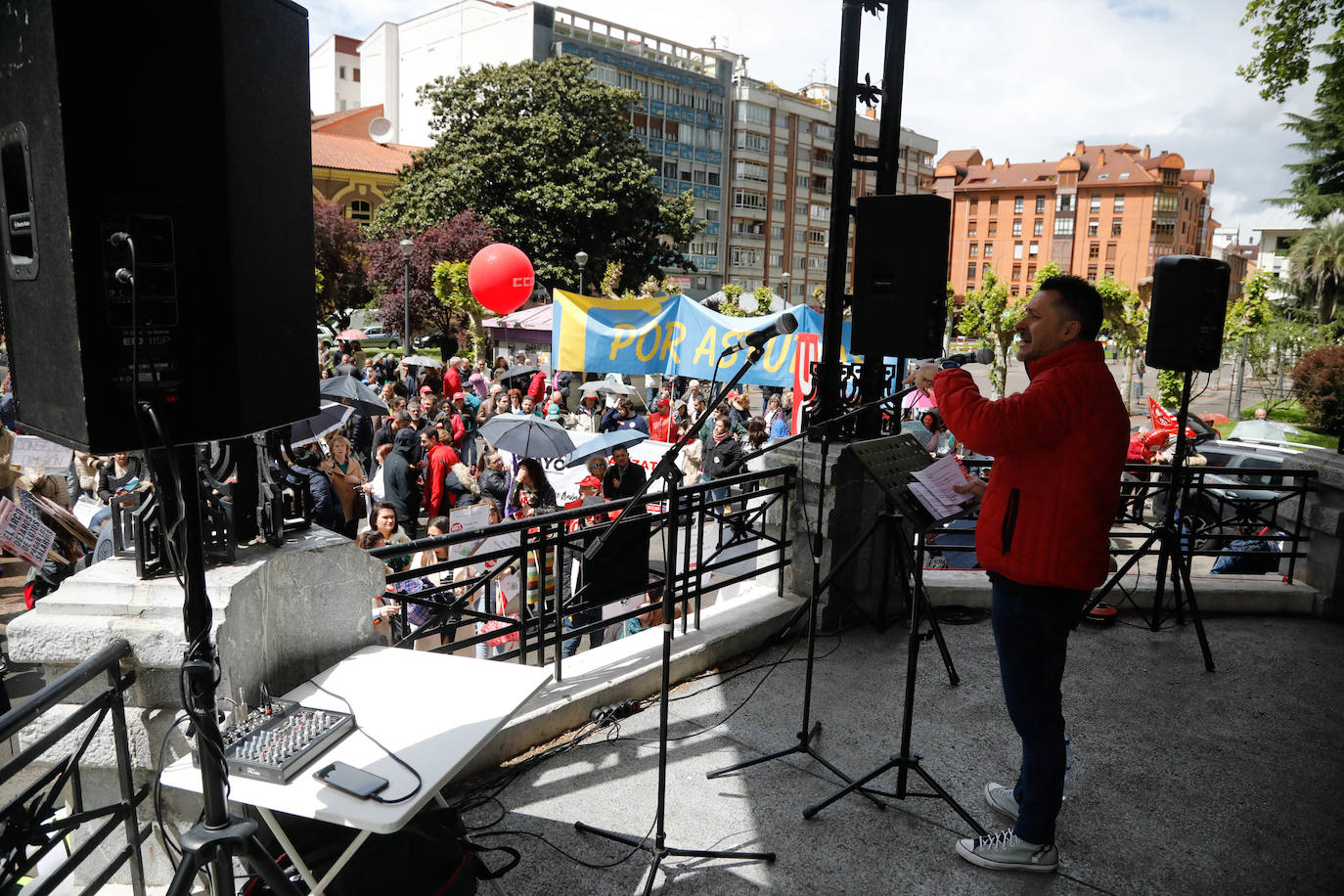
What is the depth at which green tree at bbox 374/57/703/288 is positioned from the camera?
124 ft

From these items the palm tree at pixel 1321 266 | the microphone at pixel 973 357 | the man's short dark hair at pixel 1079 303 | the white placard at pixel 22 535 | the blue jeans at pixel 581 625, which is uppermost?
the palm tree at pixel 1321 266

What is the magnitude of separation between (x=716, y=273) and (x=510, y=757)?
66308mm

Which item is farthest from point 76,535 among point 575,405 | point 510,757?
point 575,405

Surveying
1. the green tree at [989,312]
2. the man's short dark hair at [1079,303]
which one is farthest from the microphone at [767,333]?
the green tree at [989,312]

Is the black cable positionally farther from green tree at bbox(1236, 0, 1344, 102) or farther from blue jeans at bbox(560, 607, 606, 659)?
green tree at bbox(1236, 0, 1344, 102)

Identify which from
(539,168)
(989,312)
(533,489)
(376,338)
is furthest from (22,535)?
(376,338)

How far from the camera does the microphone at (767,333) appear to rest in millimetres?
3115

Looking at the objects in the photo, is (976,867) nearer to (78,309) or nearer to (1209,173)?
(78,309)

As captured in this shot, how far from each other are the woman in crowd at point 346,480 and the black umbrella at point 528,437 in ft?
4.76

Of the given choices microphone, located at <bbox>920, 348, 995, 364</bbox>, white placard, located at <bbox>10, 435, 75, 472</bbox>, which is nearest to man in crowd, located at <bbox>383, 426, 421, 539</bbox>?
white placard, located at <bbox>10, 435, 75, 472</bbox>

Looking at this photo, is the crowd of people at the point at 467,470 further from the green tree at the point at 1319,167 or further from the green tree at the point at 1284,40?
the green tree at the point at 1319,167

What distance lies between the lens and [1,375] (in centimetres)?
1566

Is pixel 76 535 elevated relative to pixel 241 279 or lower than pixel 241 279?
lower

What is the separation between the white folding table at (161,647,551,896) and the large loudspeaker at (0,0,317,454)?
3.20 ft
